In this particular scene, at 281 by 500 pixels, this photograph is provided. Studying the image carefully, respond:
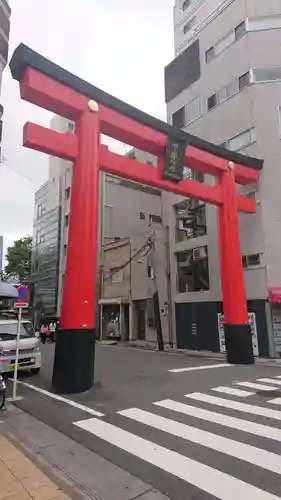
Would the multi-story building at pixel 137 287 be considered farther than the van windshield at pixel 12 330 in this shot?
Yes

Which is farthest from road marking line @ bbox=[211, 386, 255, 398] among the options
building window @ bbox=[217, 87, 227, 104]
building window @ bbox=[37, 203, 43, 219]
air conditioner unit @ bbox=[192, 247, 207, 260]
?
building window @ bbox=[37, 203, 43, 219]

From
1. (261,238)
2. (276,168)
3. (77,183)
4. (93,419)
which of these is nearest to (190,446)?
(93,419)

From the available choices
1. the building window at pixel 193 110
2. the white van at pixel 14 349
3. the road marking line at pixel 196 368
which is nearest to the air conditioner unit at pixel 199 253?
the road marking line at pixel 196 368

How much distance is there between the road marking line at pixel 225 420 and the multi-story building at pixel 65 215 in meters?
19.9

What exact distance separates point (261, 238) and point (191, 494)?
14.3 meters

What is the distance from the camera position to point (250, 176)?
16672mm

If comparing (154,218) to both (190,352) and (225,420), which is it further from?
(225,420)

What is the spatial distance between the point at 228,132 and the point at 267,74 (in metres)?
3.23

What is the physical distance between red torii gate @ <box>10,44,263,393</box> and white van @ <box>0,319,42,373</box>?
177 cm

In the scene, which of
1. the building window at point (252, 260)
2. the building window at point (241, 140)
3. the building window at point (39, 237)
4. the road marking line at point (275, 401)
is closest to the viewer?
the road marking line at point (275, 401)

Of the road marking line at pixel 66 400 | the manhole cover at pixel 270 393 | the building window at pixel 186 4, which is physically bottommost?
the road marking line at pixel 66 400

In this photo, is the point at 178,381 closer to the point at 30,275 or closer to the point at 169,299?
the point at 169,299

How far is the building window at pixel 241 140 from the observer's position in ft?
58.9

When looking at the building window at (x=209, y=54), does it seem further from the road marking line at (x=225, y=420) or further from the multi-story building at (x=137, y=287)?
the road marking line at (x=225, y=420)
